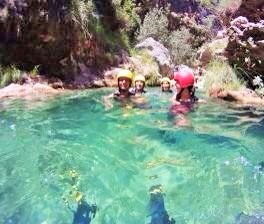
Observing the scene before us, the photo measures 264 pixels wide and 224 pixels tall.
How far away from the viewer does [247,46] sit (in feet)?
33.9

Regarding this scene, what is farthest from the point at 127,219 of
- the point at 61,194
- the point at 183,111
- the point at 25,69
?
the point at 25,69

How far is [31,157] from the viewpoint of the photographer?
5.67 meters

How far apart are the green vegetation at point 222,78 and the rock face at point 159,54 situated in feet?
13.0

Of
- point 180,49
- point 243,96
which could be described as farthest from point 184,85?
point 180,49

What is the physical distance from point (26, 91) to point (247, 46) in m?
5.35

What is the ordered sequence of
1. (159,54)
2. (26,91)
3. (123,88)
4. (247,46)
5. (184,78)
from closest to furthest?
1. (184,78)
2. (123,88)
3. (247,46)
4. (26,91)
5. (159,54)

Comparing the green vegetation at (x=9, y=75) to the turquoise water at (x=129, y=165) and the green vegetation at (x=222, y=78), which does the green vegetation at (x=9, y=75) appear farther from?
the green vegetation at (x=222, y=78)

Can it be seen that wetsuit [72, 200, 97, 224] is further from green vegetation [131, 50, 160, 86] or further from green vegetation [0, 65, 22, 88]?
green vegetation [131, 50, 160, 86]

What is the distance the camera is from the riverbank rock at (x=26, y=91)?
1087cm

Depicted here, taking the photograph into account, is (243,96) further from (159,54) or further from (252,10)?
(159,54)

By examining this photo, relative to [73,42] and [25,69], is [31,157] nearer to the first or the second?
[25,69]

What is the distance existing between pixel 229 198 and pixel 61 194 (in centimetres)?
170

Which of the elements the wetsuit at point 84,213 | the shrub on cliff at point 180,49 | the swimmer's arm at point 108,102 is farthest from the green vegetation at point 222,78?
the shrub on cliff at point 180,49

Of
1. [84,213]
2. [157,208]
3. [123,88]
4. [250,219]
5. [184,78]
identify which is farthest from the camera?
[123,88]
